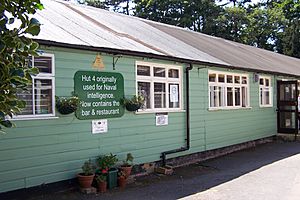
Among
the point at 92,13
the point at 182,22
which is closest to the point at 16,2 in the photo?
the point at 92,13

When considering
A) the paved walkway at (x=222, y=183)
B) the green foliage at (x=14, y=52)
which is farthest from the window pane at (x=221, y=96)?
the green foliage at (x=14, y=52)

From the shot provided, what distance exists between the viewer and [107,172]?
7.74 metres

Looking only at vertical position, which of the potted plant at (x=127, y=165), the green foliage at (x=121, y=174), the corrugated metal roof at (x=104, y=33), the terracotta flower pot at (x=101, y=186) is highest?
the corrugated metal roof at (x=104, y=33)

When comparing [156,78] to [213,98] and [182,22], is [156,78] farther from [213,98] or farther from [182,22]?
[182,22]

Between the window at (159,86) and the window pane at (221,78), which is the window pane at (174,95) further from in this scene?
the window pane at (221,78)

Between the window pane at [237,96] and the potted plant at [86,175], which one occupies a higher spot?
the window pane at [237,96]

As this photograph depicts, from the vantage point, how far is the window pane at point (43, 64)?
278 inches

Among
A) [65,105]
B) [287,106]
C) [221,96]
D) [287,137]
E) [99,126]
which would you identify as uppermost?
[221,96]

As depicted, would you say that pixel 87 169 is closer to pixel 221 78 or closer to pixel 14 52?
pixel 14 52

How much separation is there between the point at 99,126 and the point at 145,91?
1.97 meters

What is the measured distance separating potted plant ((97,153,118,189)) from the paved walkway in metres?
0.22

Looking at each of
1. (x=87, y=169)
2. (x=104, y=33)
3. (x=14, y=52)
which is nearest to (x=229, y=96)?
(x=104, y=33)

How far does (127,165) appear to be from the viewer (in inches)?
327

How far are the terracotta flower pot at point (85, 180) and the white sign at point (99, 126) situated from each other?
3.43 ft
